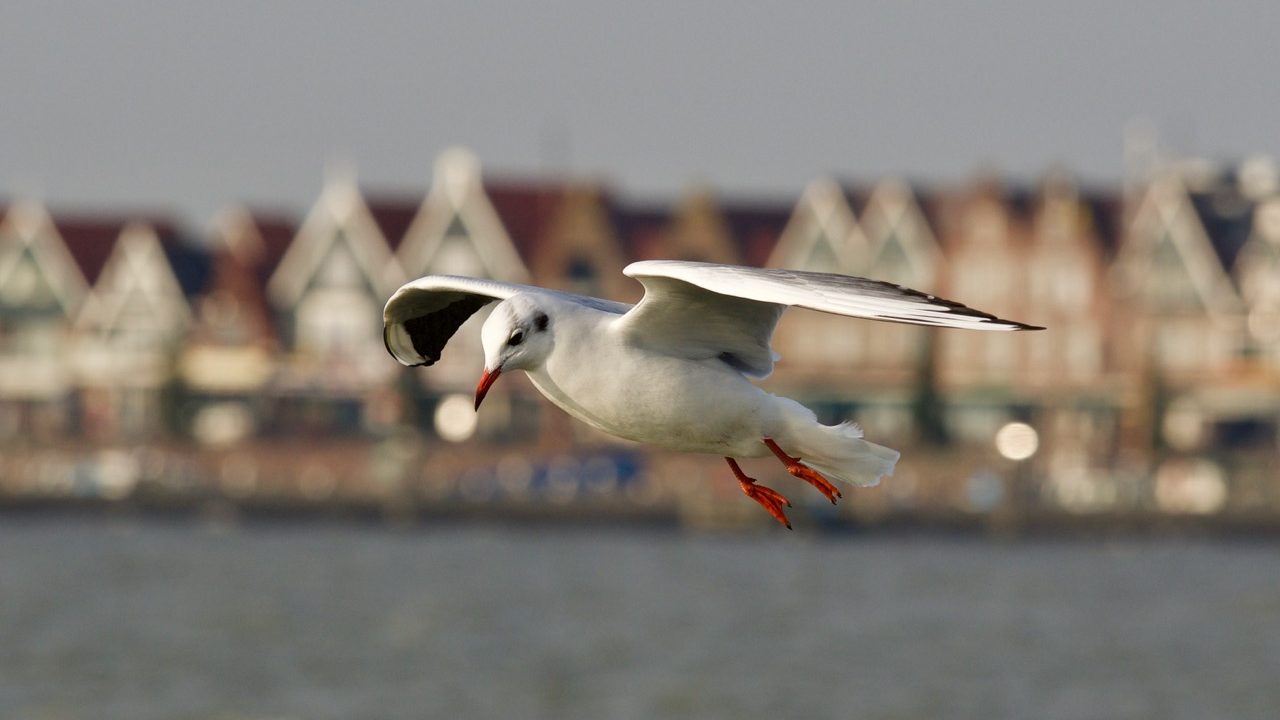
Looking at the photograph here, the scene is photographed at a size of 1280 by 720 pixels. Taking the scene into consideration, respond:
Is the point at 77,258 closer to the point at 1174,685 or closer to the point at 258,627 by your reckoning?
the point at 258,627

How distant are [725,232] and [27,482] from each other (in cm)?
2613

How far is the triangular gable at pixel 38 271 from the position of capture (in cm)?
8881

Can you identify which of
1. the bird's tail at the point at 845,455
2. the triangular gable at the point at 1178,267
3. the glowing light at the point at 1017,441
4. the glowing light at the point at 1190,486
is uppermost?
the triangular gable at the point at 1178,267

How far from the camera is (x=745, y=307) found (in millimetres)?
8945

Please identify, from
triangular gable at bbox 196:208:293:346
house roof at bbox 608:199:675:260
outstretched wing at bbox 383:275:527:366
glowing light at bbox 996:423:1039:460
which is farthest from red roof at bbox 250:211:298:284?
outstretched wing at bbox 383:275:527:366

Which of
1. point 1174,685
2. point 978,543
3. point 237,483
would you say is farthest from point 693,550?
point 1174,685

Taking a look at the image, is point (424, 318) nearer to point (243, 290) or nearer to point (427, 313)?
point (427, 313)

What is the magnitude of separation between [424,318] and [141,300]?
262ft

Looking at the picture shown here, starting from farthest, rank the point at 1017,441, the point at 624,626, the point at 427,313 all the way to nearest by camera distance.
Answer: the point at 1017,441
the point at 624,626
the point at 427,313

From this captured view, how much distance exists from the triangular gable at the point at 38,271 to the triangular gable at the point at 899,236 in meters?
30.0

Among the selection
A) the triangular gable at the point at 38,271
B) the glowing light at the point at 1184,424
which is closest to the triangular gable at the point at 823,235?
the glowing light at the point at 1184,424

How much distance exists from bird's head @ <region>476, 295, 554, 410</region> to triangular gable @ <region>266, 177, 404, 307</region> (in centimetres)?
7375

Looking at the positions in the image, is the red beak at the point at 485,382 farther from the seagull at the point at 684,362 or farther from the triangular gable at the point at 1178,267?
the triangular gable at the point at 1178,267

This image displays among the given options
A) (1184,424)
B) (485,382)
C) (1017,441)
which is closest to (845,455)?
(485,382)
